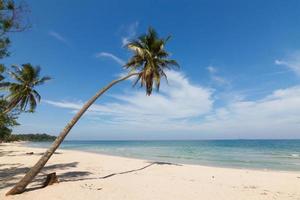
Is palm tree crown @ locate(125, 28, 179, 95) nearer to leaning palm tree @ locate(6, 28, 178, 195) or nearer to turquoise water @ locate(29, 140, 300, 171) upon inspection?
leaning palm tree @ locate(6, 28, 178, 195)

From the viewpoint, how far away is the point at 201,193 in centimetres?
830

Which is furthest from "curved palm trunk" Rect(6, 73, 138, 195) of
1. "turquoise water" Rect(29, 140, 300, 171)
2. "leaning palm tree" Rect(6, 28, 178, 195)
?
"turquoise water" Rect(29, 140, 300, 171)

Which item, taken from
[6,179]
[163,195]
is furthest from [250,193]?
[6,179]

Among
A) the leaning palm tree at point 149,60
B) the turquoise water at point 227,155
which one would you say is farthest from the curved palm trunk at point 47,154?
the turquoise water at point 227,155

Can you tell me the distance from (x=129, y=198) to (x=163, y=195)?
1.16 meters

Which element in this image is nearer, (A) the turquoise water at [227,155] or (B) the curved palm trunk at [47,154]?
(B) the curved palm trunk at [47,154]

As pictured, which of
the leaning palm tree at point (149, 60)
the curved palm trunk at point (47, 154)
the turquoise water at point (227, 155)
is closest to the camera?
the curved palm trunk at point (47, 154)

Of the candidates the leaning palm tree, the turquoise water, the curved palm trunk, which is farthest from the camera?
the turquoise water

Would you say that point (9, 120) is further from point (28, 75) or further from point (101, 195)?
point (28, 75)

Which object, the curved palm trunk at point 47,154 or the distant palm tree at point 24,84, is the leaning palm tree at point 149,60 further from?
the distant palm tree at point 24,84

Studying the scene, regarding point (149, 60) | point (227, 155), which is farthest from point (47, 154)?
point (227, 155)

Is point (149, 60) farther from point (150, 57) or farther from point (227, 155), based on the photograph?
point (227, 155)

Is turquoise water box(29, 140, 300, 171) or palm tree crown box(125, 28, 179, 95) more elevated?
palm tree crown box(125, 28, 179, 95)

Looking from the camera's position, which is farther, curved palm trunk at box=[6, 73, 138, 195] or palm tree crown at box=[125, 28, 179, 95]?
palm tree crown at box=[125, 28, 179, 95]
